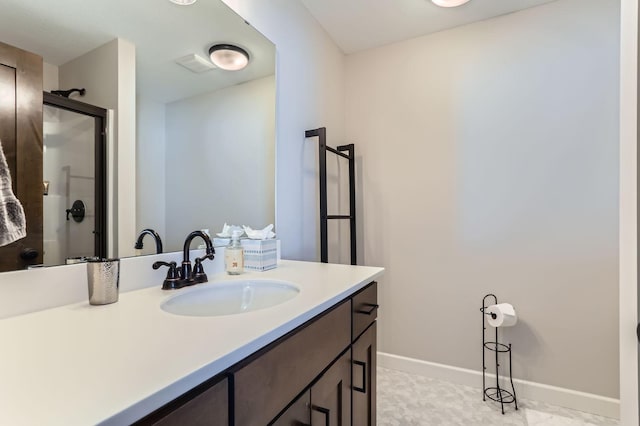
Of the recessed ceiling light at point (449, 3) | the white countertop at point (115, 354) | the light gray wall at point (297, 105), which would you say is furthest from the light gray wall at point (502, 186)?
the white countertop at point (115, 354)

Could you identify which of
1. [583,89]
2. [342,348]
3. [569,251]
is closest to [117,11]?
[342,348]

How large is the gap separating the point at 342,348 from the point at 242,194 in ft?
2.66

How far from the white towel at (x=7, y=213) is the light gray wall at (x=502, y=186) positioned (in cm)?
193

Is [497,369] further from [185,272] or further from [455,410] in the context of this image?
[185,272]

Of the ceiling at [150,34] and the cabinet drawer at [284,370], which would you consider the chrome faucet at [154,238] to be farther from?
the cabinet drawer at [284,370]

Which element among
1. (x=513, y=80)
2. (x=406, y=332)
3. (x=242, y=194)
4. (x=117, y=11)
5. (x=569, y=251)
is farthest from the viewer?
(x=406, y=332)

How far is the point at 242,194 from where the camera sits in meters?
1.48

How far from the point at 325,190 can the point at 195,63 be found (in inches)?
36.4

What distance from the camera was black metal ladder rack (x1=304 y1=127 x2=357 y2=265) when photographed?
6.09 ft

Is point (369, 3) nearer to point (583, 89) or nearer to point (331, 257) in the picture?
point (583, 89)

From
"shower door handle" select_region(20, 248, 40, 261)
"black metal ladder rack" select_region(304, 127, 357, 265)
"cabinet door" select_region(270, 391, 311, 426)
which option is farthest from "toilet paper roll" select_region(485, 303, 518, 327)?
"shower door handle" select_region(20, 248, 40, 261)

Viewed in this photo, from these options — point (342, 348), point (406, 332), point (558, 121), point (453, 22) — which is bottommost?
point (406, 332)

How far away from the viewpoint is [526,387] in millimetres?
1880

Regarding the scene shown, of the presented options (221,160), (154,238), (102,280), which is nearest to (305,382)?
(102,280)
